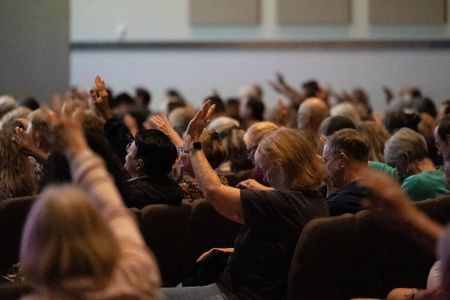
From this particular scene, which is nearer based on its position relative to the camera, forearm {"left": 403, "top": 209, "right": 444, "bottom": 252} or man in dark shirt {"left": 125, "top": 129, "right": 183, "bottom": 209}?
forearm {"left": 403, "top": 209, "right": 444, "bottom": 252}

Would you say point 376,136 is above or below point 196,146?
below

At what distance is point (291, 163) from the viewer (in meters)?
4.42

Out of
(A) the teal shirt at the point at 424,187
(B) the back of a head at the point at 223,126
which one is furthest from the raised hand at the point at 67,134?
(B) the back of a head at the point at 223,126

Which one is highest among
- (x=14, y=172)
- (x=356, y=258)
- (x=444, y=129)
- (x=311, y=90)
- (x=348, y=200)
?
(x=311, y=90)

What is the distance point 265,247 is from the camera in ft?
14.2

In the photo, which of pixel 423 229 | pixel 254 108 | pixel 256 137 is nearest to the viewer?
pixel 423 229

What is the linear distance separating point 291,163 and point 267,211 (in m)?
0.30

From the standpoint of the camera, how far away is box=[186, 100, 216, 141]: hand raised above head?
456cm

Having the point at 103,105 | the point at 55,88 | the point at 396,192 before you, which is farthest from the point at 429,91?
the point at 396,192

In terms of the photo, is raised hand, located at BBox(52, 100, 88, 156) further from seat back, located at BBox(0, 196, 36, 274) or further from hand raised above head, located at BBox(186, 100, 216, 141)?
seat back, located at BBox(0, 196, 36, 274)

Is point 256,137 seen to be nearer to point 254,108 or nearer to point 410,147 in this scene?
point 410,147

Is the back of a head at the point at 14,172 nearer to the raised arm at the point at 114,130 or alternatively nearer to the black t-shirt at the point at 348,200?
the raised arm at the point at 114,130

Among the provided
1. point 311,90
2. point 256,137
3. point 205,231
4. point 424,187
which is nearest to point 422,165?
point 424,187

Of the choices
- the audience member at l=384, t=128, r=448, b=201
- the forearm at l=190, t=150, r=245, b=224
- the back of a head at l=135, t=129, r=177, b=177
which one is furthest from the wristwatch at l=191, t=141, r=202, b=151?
the audience member at l=384, t=128, r=448, b=201
